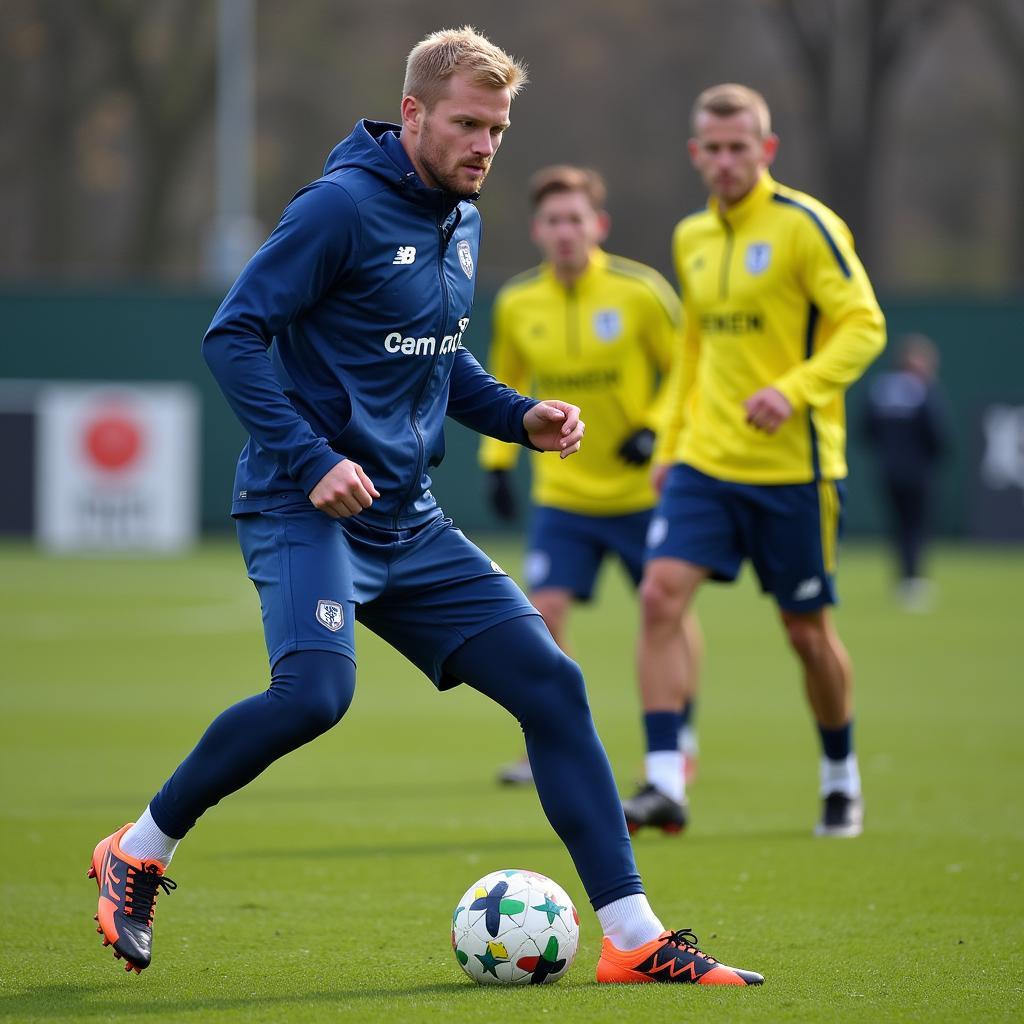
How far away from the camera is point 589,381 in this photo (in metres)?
9.25

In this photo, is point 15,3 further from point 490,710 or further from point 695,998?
point 695,998

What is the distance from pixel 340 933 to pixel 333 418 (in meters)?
1.55

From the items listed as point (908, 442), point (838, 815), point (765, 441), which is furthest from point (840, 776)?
point (908, 442)

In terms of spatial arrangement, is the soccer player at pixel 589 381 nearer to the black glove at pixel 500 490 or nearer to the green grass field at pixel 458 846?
the black glove at pixel 500 490

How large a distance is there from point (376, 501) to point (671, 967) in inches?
54.7

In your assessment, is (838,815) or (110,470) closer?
(838,815)

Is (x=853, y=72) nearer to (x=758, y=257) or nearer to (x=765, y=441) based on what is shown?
(x=758, y=257)

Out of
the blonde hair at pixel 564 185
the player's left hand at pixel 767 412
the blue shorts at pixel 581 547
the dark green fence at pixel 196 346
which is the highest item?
the blonde hair at pixel 564 185

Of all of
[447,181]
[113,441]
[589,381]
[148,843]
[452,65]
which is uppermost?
[452,65]

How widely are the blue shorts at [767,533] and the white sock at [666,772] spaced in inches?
27.6

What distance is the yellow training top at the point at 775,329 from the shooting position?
7.30 meters

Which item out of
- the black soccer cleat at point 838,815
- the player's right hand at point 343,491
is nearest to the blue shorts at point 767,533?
the black soccer cleat at point 838,815

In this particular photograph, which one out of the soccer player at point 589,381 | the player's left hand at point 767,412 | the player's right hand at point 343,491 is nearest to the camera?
the player's right hand at point 343,491

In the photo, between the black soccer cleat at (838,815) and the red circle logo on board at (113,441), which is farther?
the red circle logo on board at (113,441)
